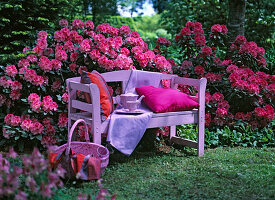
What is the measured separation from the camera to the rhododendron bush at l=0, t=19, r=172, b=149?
3705mm

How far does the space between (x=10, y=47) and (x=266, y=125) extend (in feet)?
11.7

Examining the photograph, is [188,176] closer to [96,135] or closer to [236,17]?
[96,135]

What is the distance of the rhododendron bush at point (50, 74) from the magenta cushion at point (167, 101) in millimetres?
536

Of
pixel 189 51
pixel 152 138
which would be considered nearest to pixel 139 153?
pixel 152 138

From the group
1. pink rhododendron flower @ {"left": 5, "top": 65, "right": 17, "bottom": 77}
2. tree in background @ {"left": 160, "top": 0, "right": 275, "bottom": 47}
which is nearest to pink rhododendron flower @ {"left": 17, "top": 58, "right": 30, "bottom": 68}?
pink rhododendron flower @ {"left": 5, "top": 65, "right": 17, "bottom": 77}

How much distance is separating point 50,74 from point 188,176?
192 cm

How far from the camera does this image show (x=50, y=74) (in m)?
3.94

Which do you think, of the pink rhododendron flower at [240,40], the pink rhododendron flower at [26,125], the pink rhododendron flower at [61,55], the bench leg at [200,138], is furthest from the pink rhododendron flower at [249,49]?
the pink rhododendron flower at [26,125]

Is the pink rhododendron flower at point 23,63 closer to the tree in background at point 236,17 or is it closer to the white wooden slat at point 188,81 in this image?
the white wooden slat at point 188,81

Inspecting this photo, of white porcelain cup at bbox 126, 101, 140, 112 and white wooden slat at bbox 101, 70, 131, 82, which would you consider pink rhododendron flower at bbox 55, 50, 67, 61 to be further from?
white porcelain cup at bbox 126, 101, 140, 112

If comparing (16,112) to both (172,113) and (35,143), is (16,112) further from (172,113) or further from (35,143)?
(172,113)

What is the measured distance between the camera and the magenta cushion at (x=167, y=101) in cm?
347

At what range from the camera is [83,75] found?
3.22 m

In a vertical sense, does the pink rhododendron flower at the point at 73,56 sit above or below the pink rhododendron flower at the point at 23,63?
above
